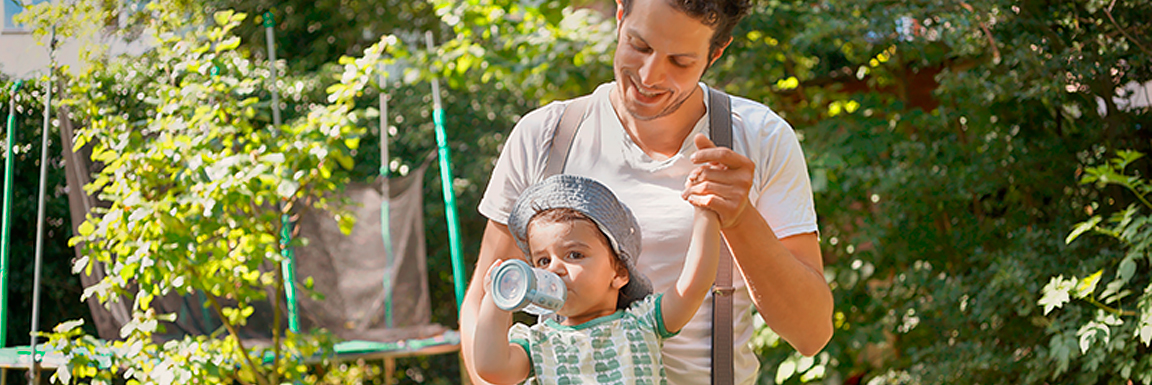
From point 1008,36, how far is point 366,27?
3.81m

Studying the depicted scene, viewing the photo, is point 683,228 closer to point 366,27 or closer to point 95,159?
point 95,159

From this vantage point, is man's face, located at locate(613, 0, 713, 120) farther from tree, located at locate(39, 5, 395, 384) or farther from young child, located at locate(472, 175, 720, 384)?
tree, located at locate(39, 5, 395, 384)

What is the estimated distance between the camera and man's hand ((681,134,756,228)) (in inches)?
42.6

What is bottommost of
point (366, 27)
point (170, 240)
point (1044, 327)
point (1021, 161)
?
point (1044, 327)

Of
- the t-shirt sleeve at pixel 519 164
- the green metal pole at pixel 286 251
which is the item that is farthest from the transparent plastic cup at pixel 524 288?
the green metal pole at pixel 286 251

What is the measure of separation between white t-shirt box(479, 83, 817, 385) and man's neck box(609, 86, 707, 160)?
0.6 inches

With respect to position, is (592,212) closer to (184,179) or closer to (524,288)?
(524,288)

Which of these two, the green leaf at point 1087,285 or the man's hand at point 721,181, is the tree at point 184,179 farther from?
the green leaf at point 1087,285

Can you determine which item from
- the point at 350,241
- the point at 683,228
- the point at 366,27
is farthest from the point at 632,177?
the point at 366,27

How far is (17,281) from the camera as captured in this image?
8.50 ft

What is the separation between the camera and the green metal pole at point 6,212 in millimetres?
2408

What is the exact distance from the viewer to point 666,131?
134 centimetres

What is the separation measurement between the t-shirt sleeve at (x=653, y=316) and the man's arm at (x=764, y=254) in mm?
116

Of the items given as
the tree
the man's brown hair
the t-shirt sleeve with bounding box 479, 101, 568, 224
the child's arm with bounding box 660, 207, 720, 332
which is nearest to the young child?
the child's arm with bounding box 660, 207, 720, 332
